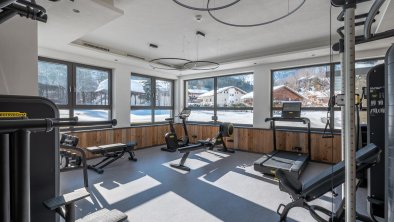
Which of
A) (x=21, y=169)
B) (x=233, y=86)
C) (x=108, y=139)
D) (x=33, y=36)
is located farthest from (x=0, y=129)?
(x=233, y=86)

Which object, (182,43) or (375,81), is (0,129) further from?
(182,43)

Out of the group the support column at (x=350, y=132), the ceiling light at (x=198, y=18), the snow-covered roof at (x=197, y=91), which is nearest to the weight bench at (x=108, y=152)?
the ceiling light at (x=198, y=18)

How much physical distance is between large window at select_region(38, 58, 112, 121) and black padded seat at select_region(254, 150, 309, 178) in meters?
4.58

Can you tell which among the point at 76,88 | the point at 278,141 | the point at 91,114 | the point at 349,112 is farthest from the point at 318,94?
the point at 76,88

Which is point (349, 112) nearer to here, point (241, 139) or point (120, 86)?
point (241, 139)

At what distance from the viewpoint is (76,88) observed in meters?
5.43

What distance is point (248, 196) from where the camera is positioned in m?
3.17

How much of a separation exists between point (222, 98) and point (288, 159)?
340 centimetres

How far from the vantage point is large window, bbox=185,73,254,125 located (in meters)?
6.92

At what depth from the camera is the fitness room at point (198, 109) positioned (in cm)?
133

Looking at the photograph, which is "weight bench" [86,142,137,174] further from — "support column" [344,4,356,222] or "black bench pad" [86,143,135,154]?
"support column" [344,4,356,222]

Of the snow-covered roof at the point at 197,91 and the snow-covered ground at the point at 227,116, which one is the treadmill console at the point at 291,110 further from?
the snow-covered roof at the point at 197,91

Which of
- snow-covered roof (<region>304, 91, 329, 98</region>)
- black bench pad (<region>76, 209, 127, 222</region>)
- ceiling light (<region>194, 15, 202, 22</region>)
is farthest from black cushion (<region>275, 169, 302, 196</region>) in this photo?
snow-covered roof (<region>304, 91, 329, 98</region>)

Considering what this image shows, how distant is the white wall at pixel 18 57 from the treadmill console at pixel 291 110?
5208mm
